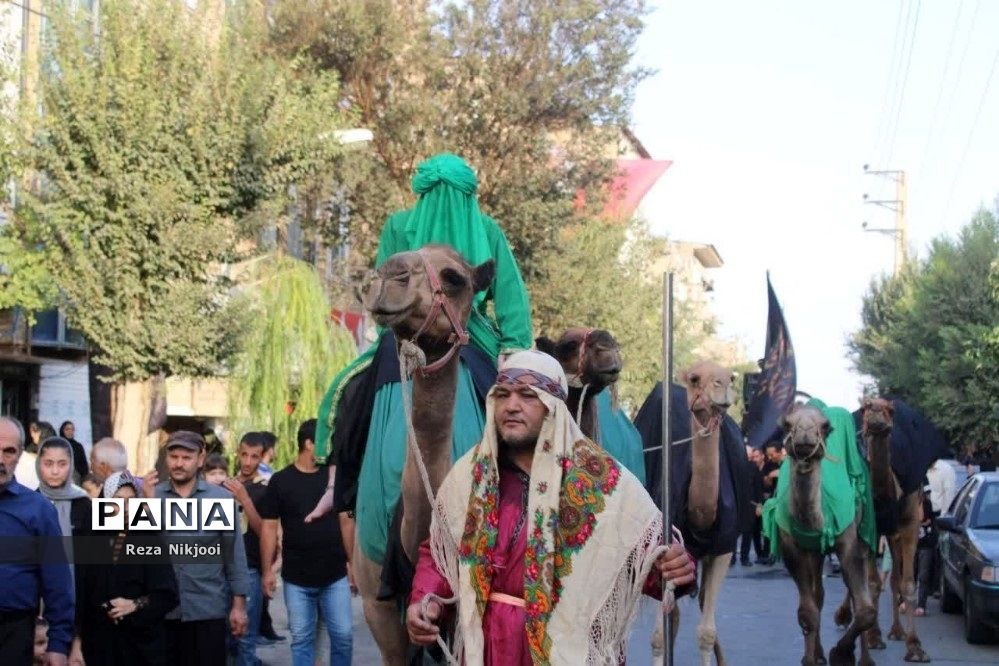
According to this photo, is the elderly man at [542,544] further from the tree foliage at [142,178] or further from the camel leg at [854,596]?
the tree foliage at [142,178]

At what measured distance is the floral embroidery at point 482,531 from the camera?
571 centimetres

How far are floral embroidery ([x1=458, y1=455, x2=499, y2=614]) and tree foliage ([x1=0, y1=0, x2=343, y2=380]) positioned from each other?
639 inches

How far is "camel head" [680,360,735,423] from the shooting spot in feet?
34.9

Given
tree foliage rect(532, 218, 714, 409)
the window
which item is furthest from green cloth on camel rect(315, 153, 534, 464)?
tree foliage rect(532, 218, 714, 409)

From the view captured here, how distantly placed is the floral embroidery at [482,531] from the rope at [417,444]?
124mm

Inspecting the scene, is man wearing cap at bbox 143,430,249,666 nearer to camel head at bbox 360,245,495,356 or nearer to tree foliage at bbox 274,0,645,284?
camel head at bbox 360,245,495,356

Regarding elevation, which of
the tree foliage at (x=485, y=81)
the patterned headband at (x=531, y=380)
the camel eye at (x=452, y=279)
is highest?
the tree foliage at (x=485, y=81)

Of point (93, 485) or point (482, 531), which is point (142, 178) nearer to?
point (93, 485)

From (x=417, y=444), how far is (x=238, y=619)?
12.0ft

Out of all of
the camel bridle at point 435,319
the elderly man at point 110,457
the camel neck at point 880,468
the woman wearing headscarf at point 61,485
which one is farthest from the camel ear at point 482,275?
the camel neck at point 880,468

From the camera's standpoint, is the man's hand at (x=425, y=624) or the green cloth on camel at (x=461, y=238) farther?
the green cloth on camel at (x=461, y=238)

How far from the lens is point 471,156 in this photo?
30.7 m

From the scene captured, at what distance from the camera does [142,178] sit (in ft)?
70.1

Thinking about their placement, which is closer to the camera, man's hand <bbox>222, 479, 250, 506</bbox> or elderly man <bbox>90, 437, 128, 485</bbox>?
elderly man <bbox>90, 437, 128, 485</bbox>
